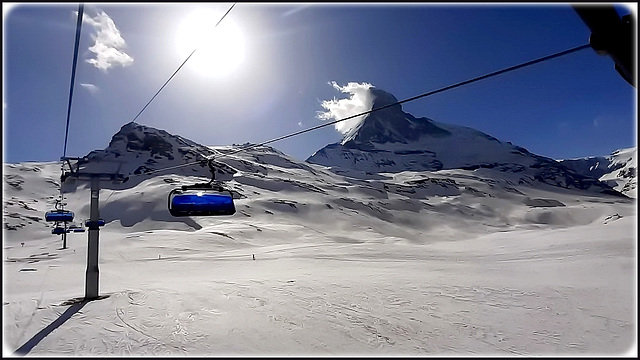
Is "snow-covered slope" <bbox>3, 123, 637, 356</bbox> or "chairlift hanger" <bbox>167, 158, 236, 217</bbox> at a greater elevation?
"chairlift hanger" <bbox>167, 158, 236, 217</bbox>

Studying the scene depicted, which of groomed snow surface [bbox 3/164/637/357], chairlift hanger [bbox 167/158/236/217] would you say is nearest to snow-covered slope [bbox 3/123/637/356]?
groomed snow surface [bbox 3/164/637/357]

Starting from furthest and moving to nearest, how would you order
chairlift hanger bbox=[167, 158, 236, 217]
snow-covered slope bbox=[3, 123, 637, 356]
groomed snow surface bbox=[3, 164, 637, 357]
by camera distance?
chairlift hanger bbox=[167, 158, 236, 217], snow-covered slope bbox=[3, 123, 637, 356], groomed snow surface bbox=[3, 164, 637, 357]

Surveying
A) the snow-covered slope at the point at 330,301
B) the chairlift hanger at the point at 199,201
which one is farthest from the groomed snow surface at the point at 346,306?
the chairlift hanger at the point at 199,201

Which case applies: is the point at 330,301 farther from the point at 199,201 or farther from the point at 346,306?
the point at 199,201

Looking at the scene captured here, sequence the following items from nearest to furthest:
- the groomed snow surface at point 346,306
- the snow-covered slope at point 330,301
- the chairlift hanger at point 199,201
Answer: the groomed snow surface at point 346,306
the snow-covered slope at point 330,301
the chairlift hanger at point 199,201

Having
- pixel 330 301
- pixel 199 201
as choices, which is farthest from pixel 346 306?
pixel 199 201

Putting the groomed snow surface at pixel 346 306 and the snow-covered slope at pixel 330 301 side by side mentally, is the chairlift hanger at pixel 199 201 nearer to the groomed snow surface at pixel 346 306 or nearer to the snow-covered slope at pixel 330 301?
the snow-covered slope at pixel 330 301

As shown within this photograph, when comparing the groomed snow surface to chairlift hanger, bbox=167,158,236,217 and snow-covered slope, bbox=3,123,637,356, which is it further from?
chairlift hanger, bbox=167,158,236,217

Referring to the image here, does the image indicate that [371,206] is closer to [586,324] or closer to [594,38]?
[586,324]
